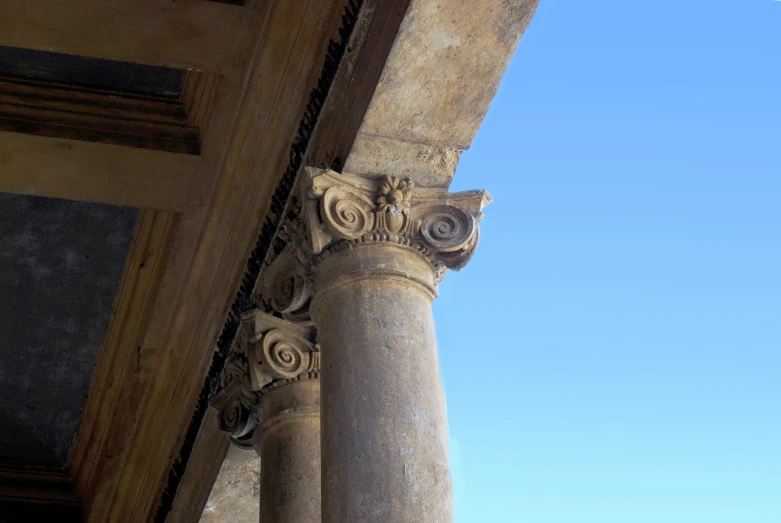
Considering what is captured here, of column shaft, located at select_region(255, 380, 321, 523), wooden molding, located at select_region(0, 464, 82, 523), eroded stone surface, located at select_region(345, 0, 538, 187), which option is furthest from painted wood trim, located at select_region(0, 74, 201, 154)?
wooden molding, located at select_region(0, 464, 82, 523)

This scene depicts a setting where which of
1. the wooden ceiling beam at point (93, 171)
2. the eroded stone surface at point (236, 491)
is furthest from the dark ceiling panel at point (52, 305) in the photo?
the eroded stone surface at point (236, 491)

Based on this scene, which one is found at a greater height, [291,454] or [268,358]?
[268,358]

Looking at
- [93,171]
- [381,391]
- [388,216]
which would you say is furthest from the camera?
[93,171]

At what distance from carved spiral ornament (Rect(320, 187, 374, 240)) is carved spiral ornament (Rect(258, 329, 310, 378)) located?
1280mm

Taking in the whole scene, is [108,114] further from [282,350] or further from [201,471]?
[201,471]

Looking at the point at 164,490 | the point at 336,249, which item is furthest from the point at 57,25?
the point at 164,490

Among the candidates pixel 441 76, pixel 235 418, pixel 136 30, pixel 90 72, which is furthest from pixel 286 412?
pixel 90 72

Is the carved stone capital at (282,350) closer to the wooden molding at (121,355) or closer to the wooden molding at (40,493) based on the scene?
the wooden molding at (121,355)

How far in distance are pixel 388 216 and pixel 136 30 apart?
86.8 inches

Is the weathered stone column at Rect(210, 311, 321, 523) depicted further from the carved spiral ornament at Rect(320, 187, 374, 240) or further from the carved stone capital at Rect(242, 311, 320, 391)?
the carved spiral ornament at Rect(320, 187, 374, 240)

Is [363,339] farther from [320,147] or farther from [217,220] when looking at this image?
[217,220]

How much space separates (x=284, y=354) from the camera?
734cm

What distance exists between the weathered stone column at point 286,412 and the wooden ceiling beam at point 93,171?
139 cm

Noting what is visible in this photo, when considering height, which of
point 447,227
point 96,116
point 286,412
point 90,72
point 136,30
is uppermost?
point 90,72
